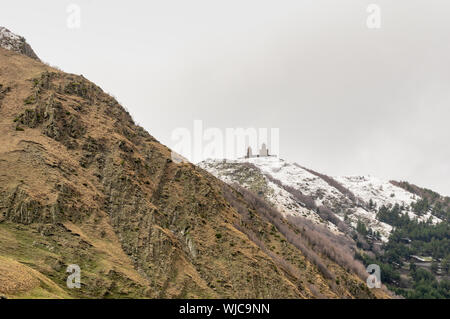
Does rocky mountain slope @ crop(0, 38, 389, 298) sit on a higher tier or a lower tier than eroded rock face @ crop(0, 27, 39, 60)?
lower

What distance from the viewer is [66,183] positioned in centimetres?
4388

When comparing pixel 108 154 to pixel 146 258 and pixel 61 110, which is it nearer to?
pixel 61 110

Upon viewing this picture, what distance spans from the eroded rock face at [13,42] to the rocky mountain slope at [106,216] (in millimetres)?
3484

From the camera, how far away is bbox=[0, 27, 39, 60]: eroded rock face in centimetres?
6506

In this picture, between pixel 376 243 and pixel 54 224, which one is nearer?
pixel 54 224

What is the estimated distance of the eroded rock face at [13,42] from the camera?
213 feet

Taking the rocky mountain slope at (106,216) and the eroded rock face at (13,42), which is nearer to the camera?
the rocky mountain slope at (106,216)

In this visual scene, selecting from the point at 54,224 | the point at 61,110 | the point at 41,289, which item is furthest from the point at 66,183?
the point at 41,289

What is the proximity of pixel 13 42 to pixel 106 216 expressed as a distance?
39350 millimetres

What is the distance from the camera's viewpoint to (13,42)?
66375 mm

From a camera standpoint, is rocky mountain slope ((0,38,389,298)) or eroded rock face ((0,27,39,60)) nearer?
rocky mountain slope ((0,38,389,298))

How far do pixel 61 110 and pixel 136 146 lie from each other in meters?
12.7

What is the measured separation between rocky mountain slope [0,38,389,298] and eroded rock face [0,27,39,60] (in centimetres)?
348
